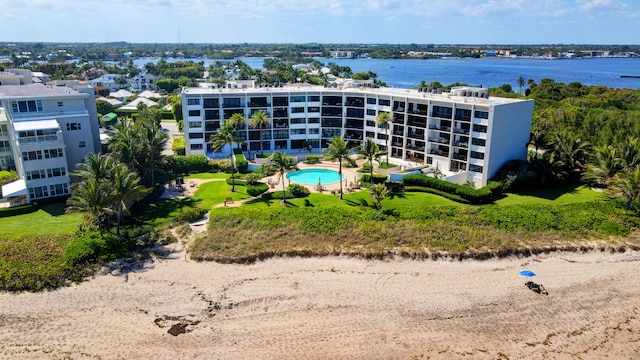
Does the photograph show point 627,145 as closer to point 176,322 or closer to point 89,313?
point 176,322

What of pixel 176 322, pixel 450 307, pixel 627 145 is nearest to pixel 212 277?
pixel 176 322

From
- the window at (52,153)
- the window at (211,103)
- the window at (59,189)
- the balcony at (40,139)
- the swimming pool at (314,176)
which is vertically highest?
the window at (211,103)

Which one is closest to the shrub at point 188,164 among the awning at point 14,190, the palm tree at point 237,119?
the palm tree at point 237,119

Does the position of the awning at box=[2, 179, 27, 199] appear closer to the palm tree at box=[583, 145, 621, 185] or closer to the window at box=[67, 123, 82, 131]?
the window at box=[67, 123, 82, 131]

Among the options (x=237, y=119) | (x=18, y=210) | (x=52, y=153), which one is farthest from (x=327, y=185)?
(x=18, y=210)

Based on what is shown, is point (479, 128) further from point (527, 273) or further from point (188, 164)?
point (188, 164)

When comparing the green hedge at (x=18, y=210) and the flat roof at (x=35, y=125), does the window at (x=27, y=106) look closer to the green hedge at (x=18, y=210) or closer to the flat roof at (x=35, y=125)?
the flat roof at (x=35, y=125)

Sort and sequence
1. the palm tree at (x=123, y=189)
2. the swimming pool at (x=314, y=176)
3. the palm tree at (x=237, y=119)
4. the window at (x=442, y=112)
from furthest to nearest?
1. the palm tree at (x=237, y=119)
2. the window at (x=442, y=112)
3. the swimming pool at (x=314, y=176)
4. the palm tree at (x=123, y=189)
